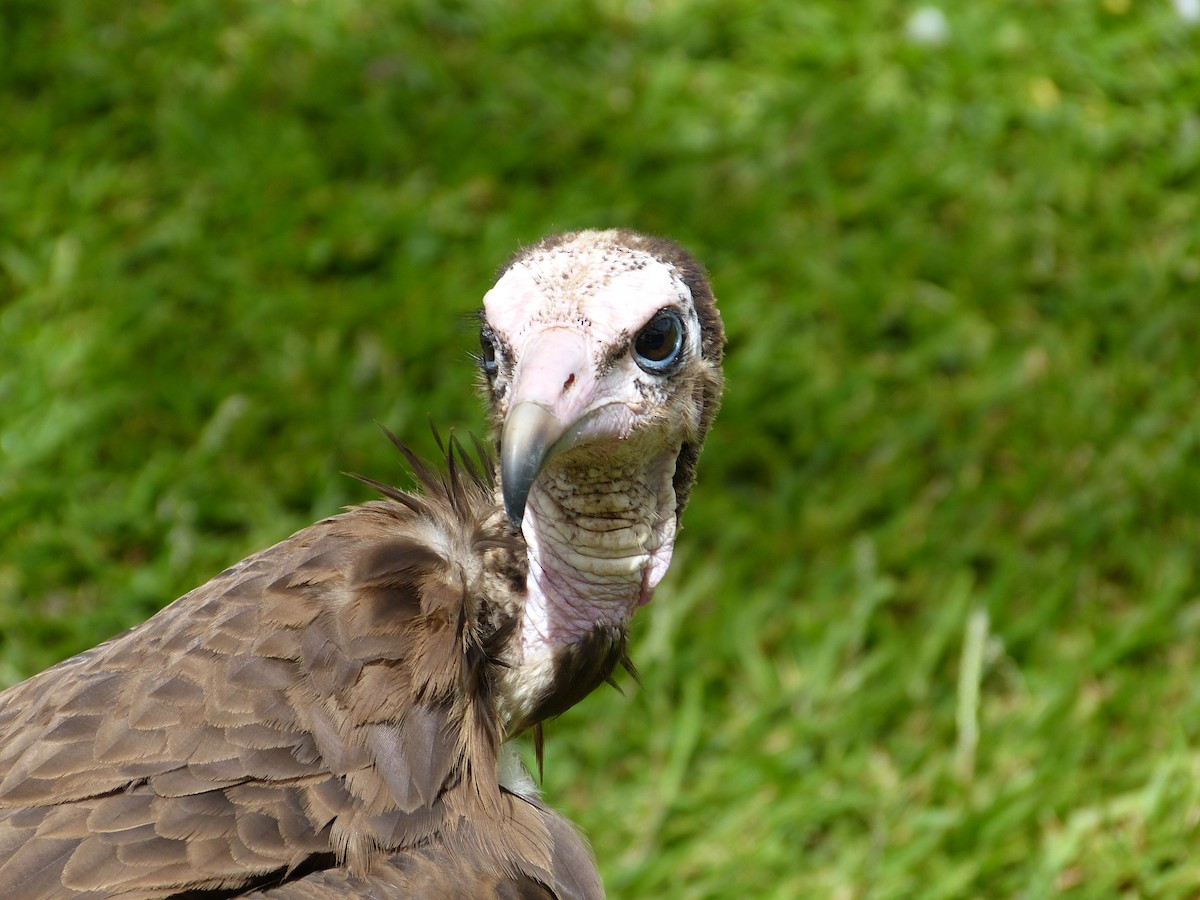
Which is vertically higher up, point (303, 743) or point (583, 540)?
point (583, 540)

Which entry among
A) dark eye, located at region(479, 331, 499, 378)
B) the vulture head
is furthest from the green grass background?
the vulture head

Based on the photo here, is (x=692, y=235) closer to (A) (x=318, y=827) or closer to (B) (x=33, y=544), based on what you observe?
(B) (x=33, y=544)

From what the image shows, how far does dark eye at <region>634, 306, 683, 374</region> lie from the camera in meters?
2.44

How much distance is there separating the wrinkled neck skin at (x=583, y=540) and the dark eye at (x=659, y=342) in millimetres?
144

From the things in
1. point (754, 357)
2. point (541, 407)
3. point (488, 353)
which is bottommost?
point (754, 357)

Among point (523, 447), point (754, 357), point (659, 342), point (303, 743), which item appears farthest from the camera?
point (754, 357)

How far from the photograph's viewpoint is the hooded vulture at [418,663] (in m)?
2.22

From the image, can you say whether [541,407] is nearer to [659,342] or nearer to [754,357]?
[659,342]

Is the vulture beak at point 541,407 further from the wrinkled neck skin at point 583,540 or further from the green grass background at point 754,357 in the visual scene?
the green grass background at point 754,357

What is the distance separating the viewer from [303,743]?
7.55 feet

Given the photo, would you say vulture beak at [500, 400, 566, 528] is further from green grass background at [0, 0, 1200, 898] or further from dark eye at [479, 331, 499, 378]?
green grass background at [0, 0, 1200, 898]

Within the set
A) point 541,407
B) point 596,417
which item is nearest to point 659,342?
point 596,417

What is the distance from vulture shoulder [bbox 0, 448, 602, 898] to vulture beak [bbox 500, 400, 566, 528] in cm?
35

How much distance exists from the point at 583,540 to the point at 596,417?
0.27m
